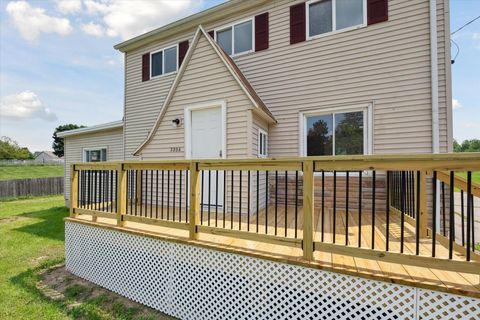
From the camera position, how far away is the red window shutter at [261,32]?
21.7 feet

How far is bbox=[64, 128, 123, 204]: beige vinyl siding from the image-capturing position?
32.3 ft

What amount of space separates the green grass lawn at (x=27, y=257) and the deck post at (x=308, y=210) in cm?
343

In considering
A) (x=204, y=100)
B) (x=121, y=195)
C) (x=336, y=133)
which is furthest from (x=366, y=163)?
(x=204, y=100)

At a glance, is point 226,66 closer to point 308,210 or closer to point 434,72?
point 308,210

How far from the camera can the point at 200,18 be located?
24.0 feet

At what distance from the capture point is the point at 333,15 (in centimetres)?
580

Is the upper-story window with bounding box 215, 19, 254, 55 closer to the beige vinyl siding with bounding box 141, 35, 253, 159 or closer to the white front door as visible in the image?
the beige vinyl siding with bounding box 141, 35, 253, 159

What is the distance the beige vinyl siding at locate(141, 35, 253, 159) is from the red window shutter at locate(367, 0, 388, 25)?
3.58 metres

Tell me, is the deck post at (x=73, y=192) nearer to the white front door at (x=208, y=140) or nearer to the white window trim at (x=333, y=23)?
the white front door at (x=208, y=140)

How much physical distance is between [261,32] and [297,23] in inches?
40.7

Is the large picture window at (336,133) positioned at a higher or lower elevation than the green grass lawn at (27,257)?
higher

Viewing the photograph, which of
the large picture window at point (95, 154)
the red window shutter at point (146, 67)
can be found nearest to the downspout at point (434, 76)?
the red window shutter at point (146, 67)

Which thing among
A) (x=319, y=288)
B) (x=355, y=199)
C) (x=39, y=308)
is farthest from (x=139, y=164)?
(x=355, y=199)

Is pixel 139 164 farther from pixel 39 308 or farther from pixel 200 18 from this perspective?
pixel 200 18
